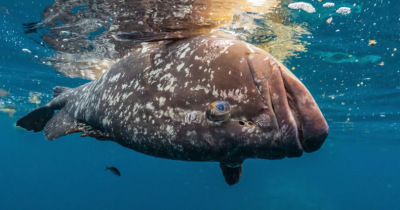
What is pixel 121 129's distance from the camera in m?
3.01

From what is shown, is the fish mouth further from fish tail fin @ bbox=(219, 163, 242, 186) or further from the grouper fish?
fish tail fin @ bbox=(219, 163, 242, 186)

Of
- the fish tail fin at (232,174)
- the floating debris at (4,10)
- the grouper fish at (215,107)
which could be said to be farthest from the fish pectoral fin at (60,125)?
the floating debris at (4,10)

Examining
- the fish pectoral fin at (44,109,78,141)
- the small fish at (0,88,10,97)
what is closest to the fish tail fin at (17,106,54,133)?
the fish pectoral fin at (44,109,78,141)

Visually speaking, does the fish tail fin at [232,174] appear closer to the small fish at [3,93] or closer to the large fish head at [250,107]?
the large fish head at [250,107]

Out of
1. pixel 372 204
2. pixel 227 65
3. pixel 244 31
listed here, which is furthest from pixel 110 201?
pixel 227 65

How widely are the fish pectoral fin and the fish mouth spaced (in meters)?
3.32

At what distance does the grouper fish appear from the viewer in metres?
2.20

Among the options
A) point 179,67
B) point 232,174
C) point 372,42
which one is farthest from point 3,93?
point 372,42

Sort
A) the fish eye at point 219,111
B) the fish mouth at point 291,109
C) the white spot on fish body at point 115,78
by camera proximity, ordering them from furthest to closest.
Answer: the white spot on fish body at point 115,78 → the fish eye at point 219,111 → the fish mouth at point 291,109

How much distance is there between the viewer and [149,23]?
7234mm

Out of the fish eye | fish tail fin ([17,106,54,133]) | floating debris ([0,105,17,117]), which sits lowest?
floating debris ([0,105,17,117])

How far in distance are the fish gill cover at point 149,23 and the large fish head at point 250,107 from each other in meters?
2.70

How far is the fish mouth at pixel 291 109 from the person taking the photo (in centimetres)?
215

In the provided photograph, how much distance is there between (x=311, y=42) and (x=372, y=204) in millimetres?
59363
